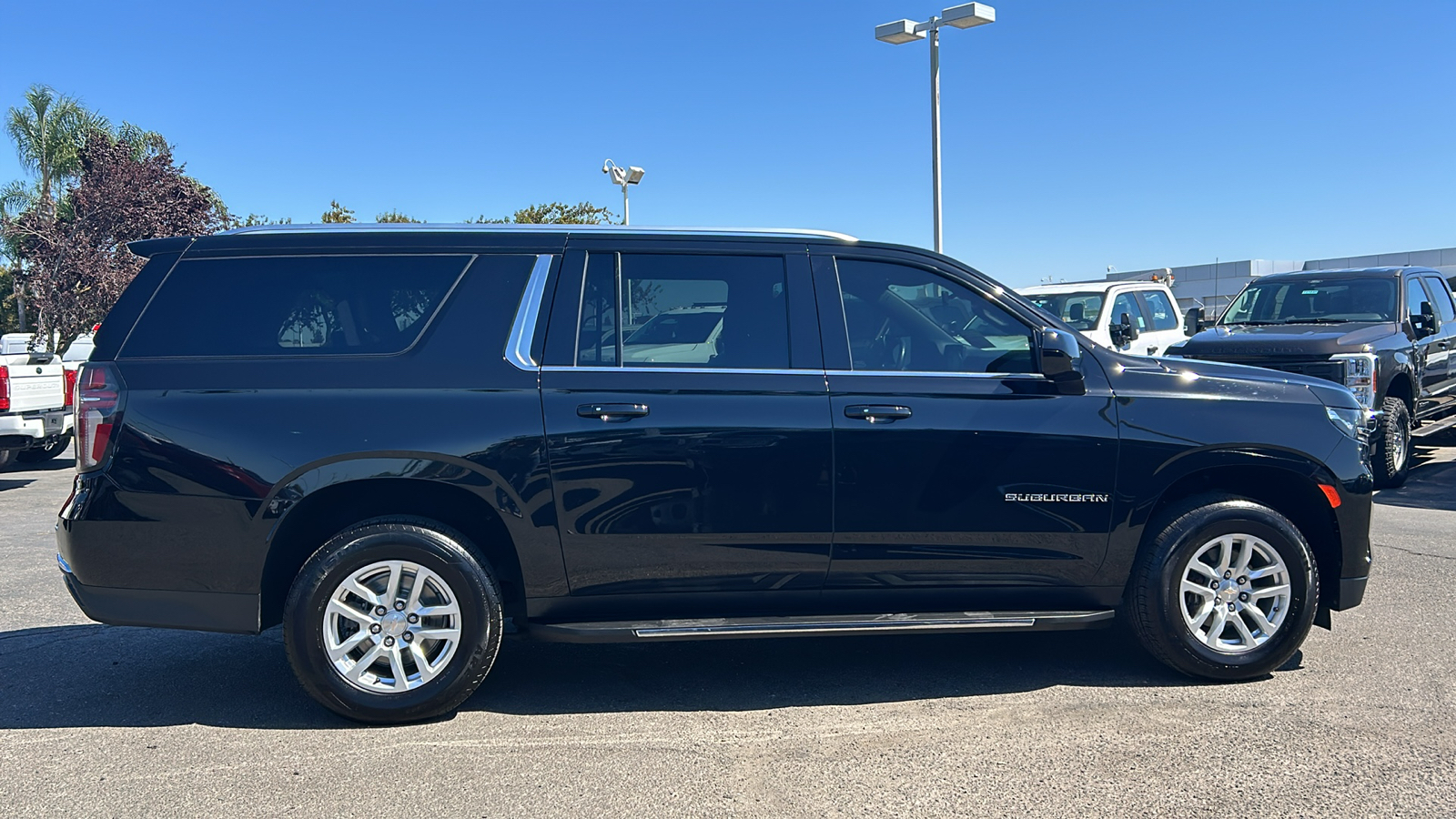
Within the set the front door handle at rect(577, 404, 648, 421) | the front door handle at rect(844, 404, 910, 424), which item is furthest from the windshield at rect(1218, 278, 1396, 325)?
the front door handle at rect(577, 404, 648, 421)

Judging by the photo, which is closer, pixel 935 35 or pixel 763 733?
pixel 763 733

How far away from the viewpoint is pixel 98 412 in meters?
4.14

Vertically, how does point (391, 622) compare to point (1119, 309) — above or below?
below

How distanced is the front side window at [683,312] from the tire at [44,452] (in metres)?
10.6

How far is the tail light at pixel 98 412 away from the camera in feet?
13.6

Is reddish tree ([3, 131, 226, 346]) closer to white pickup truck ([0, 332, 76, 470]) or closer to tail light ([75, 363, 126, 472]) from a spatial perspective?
white pickup truck ([0, 332, 76, 470])

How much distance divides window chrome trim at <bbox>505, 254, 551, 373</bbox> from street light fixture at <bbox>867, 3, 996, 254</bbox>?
12312 mm

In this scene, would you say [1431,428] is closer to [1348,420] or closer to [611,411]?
[1348,420]

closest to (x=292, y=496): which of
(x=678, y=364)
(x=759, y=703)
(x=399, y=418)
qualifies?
(x=399, y=418)

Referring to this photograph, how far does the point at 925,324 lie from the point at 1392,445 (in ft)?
25.5

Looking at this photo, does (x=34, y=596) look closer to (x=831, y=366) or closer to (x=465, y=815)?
(x=465, y=815)

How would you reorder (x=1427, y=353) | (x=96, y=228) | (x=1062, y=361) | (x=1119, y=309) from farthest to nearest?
(x=96, y=228) < (x=1119, y=309) < (x=1427, y=353) < (x=1062, y=361)

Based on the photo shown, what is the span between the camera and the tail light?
4141 millimetres

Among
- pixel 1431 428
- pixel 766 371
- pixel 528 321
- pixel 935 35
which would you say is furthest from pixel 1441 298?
pixel 528 321
